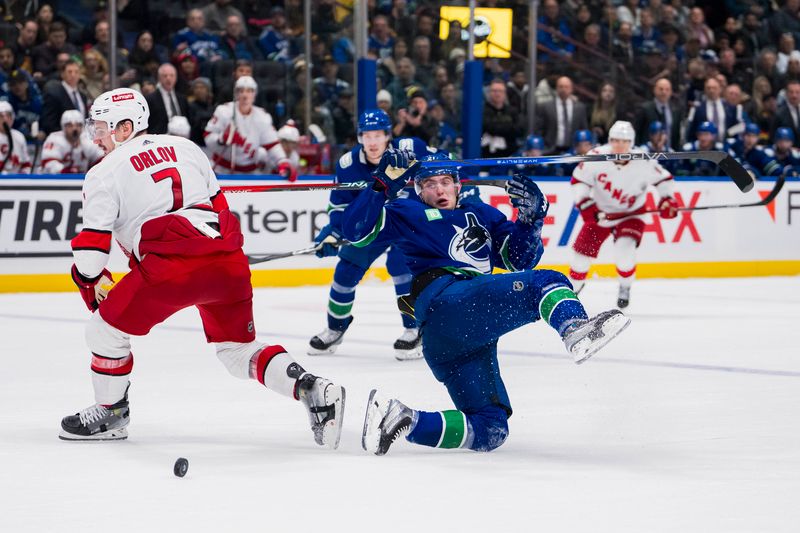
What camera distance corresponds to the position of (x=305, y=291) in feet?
34.8

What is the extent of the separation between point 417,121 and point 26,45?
130 inches

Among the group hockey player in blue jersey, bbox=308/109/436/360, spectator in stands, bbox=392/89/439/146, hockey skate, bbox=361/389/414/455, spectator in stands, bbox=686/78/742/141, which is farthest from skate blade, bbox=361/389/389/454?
spectator in stands, bbox=686/78/742/141

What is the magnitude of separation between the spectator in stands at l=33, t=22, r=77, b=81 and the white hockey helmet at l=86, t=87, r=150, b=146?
20.5 feet

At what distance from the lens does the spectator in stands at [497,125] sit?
477 inches

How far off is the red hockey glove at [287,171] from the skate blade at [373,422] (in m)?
6.80

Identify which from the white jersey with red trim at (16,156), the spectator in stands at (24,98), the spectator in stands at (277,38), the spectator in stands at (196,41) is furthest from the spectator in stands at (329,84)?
the white jersey with red trim at (16,156)

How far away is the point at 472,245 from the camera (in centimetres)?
439

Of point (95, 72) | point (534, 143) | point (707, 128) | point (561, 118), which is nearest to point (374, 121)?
point (95, 72)

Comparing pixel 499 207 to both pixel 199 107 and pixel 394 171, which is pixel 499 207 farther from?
pixel 394 171

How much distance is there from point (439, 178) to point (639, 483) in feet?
4.17

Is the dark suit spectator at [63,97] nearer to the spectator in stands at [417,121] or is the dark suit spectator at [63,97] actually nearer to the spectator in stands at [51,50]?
the spectator in stands at [51,50]

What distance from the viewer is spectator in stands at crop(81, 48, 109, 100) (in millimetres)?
10445

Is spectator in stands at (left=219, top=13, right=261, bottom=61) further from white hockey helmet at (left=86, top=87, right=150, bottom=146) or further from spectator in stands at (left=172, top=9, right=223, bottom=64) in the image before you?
white hockey helmet at (left=86, top=87, right=150, bottom=146)

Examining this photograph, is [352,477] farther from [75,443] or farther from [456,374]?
[75,443]
